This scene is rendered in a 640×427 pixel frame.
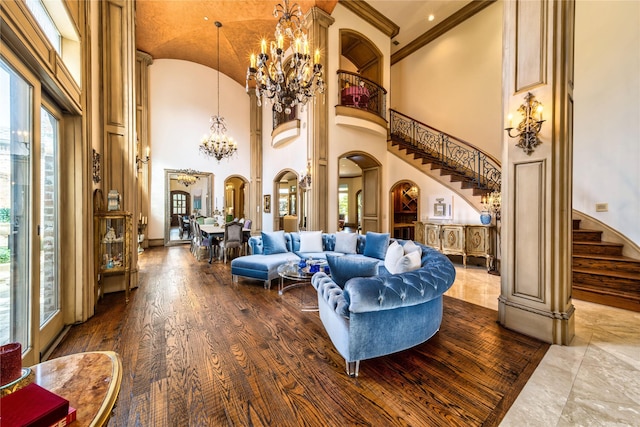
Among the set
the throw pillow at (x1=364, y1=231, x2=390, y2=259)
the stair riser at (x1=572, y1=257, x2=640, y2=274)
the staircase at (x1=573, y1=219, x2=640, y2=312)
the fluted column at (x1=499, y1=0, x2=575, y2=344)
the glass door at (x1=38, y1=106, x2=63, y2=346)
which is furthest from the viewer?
the throw pillow at (x1=364, y1=231, x2=390, y2=259)

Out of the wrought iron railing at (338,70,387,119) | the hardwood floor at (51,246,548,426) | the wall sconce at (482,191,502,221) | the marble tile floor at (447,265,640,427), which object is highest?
the wrought iron railing at (338,70,387,119)

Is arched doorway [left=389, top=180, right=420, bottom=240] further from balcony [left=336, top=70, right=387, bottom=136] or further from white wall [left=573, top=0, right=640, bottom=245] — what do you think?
white wall [left=573, top=0, right=640, bottom=245]

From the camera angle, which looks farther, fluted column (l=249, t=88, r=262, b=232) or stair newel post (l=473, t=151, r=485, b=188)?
fluted column (l=249, t=88, r=262, b=232)

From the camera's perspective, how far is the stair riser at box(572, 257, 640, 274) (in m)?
3.90

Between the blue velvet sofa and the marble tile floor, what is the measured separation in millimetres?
2957

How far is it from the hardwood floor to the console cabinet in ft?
8.30

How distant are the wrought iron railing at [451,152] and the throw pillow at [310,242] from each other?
4144 millimetres

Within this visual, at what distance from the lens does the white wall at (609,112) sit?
4.21 m

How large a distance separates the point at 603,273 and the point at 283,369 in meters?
5.02

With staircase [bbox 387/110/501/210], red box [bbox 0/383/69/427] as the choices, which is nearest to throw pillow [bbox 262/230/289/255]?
red box [bbox 0/383/69/427]

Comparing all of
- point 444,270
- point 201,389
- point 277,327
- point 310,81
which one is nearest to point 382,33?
point 310,81

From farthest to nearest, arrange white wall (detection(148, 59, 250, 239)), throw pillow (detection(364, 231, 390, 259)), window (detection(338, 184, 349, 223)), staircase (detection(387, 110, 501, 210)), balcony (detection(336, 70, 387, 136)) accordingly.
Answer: window (detection(338, 184, 349, 223)), white wall (detection(148, 59, 250, 239)), balcony (detection(336, 70, 387, 136)), staircase (detection(387, 110, 501, 210)), throw pillow (detection(364, 231, 390, 259))

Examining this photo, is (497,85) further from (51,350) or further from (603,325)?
(51,350)

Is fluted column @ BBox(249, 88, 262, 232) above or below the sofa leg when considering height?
above
